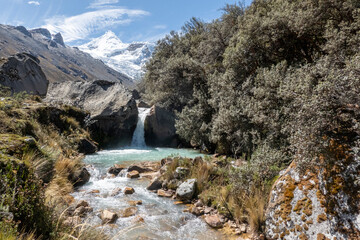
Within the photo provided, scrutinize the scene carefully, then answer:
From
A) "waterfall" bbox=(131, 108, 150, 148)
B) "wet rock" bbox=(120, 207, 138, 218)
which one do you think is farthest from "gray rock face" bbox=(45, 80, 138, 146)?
"wet rock" bbox=(120, 207, 138, 218)

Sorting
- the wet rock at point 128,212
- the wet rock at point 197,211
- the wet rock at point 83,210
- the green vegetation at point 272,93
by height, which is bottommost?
the wet rock at point 197,211

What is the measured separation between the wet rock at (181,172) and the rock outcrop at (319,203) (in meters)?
3.74

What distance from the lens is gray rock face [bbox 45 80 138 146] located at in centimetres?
1852

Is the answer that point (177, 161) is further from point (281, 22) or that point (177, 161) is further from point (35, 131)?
point (281, 22)

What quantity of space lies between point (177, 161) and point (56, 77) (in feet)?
455

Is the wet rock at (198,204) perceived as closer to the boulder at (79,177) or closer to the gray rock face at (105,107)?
the boulder at (79,177)

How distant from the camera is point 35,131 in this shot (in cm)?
1020

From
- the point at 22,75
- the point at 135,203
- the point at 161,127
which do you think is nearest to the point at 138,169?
the point at 135,203

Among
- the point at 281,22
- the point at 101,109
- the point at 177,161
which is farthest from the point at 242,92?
the point at 101,109

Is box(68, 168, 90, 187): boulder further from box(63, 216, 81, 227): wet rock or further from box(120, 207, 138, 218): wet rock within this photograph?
box(63, 216, 81, 227): wet rock

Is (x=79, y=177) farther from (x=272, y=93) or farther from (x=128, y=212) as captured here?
(x=272, y=93)

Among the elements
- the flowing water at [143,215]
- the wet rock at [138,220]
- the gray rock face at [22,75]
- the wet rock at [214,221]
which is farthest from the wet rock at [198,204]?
the gray rock face at [22,75]

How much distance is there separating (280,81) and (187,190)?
5.06 meters

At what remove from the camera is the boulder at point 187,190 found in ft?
21.7
